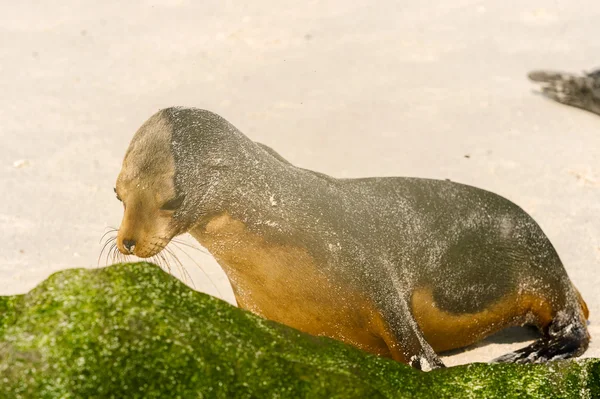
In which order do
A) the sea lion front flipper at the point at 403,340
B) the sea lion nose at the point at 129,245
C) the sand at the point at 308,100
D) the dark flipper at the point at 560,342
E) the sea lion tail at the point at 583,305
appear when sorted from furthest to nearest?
the sand at the point at 308,100
the sea lion tail at the point at 583,305
the dark flipper at the point at 560,342
the sea lion front flipper at the point at 403,340
the sea lion nose at the point at 129,245

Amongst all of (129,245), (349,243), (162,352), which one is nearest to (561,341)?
(349,243)

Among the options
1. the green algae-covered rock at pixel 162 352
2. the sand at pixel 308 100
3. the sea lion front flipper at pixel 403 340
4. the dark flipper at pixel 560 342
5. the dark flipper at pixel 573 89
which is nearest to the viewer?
the green algae-covered rock at pixel 162 352

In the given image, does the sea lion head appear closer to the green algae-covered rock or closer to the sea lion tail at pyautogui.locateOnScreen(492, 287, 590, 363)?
the green algae-covered rock

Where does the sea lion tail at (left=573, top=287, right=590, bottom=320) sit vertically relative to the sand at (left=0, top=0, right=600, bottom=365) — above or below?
below

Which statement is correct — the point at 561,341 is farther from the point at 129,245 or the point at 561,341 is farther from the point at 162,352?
the point at 162,352

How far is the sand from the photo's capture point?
6168mm

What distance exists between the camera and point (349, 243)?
4.39 m

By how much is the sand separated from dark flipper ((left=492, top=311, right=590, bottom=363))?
0.12 metres

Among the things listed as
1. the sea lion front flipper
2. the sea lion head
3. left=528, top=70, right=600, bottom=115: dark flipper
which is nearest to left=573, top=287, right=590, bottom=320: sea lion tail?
the sea lion front flipper

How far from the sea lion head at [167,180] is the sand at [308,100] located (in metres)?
1.45

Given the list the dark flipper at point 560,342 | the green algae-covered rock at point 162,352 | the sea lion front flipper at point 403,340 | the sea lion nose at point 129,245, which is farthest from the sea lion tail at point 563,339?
the sea lion nose at point 129,245

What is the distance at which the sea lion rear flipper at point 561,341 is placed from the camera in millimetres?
4949

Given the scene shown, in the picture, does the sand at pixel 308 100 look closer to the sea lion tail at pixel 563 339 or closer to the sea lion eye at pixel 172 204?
the sea lion tail at pixel 563 339

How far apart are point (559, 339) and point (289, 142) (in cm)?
283
